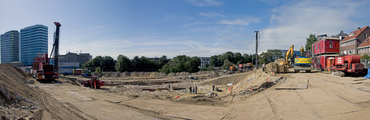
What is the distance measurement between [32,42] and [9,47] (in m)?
36.4

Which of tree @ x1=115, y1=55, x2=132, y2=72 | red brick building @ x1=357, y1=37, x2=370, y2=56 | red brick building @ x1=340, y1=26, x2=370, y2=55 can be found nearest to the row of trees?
tree @ x1=115, y1=55, x2=132, y2=72

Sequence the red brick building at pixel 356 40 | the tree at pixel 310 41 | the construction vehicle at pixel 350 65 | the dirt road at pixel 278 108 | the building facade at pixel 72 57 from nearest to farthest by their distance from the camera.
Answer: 1. the dirt road at pixel 278 108
2. the construction vehicle at pixel 350 65
3. the red brick building at pixel 356 40
4. the tree at pixel 310 41
5. the building facade at pixel 72 57

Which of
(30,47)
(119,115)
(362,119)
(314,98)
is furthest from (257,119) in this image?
(30,47)

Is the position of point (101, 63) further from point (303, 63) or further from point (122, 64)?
point (303, 63)

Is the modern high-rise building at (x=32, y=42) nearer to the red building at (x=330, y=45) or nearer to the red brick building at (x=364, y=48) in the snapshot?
the red building at (x=330, y=45)

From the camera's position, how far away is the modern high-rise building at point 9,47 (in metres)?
124

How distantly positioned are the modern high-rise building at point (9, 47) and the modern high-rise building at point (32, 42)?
68.7 ft

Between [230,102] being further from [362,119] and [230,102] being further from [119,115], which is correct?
[119,115]

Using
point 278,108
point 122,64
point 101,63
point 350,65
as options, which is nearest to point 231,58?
point 122,64

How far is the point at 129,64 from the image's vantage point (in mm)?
71562

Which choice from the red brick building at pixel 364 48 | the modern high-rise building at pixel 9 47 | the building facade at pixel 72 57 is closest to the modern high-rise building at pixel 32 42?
the building facade at pixel 72 57

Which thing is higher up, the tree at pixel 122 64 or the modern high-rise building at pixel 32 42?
the modern high-rise building at pixel 32 42

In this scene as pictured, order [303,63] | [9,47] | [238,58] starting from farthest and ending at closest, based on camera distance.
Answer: [9,47]
[238,58]
[303,63]

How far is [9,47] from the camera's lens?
126 metres
